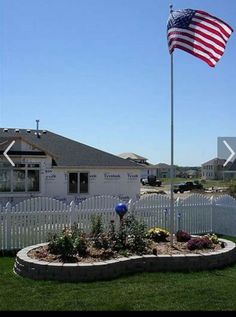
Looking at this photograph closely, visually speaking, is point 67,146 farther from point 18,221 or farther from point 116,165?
point 18,221

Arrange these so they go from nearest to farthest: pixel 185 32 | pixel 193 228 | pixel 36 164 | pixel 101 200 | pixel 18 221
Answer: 1. pixel 185 32
2. pixel 18 221
3. pixel 101 200
4. pixel 193 228
5. pixel 36 164

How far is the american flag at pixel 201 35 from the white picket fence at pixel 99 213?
4.68 metres

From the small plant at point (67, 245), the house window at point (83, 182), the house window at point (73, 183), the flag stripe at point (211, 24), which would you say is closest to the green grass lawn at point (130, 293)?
the small plant at point (67, 245)

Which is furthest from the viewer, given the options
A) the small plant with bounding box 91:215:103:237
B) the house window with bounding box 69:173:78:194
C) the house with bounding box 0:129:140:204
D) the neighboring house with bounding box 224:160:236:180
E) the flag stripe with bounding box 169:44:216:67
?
the neighboring house with bounding box 224:160:236:180

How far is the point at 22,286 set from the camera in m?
7.96

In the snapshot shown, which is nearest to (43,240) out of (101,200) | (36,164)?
(101,200)

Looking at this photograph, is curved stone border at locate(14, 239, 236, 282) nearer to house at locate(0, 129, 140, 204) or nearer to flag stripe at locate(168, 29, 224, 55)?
flag stripe at locate(168, 29, 224, 55)

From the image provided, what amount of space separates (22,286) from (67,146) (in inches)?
900

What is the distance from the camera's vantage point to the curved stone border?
8258 mm

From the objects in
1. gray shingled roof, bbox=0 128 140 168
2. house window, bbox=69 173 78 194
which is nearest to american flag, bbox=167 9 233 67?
gray shingled roof, bbox=0 128 140 168

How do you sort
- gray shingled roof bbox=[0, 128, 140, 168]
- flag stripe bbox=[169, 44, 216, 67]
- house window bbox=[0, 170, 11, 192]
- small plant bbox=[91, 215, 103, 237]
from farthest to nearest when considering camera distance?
gray shingled roof bbox=[0, 128, 140, 168]
house window bbox=[0, 170, 11, 192]
small plant bbox=[91, 215, 103, 237]
flag stripe bbox=[169, 44, 216, 67]

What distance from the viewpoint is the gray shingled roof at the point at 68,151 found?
2767 centimetres

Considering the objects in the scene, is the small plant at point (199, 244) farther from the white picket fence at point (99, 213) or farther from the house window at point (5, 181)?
the house window at point (5, 181)

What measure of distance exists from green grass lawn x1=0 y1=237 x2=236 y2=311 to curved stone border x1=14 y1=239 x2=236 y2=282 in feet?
0.61
